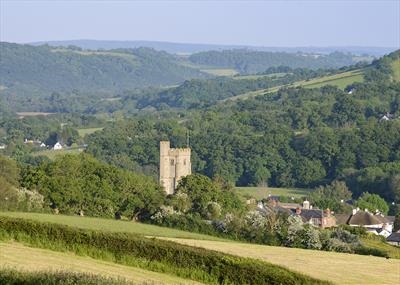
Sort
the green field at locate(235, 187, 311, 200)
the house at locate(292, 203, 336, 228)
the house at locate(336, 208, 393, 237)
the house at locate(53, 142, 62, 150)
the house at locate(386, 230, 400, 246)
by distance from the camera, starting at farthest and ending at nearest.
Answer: the house at locate(53, 142, 62, 150)
the green field at locate(235, 187, 311, 200)
the house at locate(336, 208, 393, 237)
the house at locate(292, 203, 336, 228)
the house at locate(386, 230, 400, 246)

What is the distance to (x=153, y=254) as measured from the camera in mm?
25625

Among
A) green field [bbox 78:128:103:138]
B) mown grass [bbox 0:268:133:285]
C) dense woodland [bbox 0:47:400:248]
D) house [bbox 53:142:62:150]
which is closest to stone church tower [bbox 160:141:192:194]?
dense woodland [bbox 0:47:400:248]

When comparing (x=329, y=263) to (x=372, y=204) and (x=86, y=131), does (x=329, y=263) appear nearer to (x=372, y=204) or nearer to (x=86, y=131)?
(x=372, y=204)

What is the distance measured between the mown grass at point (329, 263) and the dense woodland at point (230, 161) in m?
5.09

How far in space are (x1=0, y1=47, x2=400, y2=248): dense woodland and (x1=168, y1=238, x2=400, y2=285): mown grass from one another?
509 centimetres

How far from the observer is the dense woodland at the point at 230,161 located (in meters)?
51.5

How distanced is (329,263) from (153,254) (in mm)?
8135

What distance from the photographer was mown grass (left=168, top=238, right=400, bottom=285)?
29.4 metres

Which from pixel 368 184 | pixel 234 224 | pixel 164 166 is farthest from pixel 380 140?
pixel 234 224

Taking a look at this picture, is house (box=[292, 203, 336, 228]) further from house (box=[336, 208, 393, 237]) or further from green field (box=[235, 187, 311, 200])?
green field (box=[235, 187, 311, 200])

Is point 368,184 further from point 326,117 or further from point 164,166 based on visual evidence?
point 326,117

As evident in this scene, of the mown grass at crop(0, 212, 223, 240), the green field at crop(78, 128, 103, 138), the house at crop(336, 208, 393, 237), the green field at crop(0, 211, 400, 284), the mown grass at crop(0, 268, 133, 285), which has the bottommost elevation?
the green field at crop(78, 128, 103, 138)

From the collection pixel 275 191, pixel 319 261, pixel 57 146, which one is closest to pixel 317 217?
pixel 319 261

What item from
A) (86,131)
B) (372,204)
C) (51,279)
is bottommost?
(86,131)
